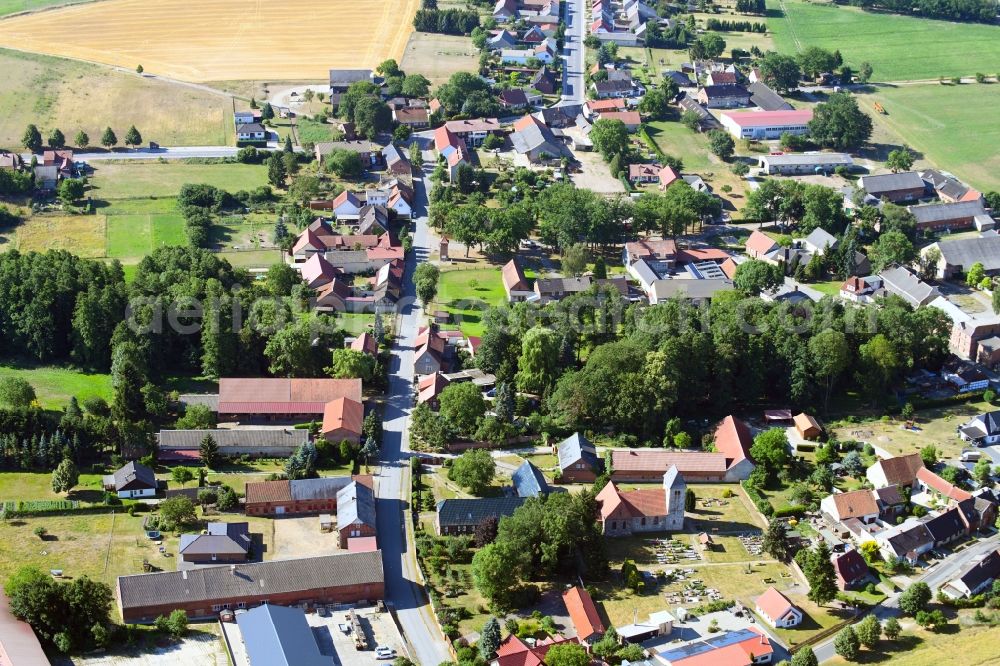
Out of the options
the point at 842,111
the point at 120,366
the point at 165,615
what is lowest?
the point at 165,615

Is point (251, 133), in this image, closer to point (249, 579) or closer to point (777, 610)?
point (249, 579)

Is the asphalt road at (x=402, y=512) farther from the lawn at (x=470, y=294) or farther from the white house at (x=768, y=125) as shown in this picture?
the white house at (x=768, y=125)

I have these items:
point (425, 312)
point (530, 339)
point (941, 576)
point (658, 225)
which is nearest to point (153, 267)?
point (425, 312)

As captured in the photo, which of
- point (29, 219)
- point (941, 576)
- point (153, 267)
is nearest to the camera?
point (941, 576)

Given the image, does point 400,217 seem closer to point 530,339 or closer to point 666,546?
point 530,339

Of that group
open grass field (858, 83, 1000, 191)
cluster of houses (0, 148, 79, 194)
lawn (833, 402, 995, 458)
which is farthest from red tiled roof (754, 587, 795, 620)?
cluster of houses (0, 148, 79, 194)

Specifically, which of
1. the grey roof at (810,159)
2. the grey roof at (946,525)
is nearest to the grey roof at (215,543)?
the grey roof at (946,525)
